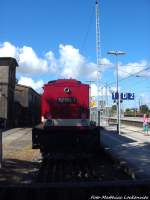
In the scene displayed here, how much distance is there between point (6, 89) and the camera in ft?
175

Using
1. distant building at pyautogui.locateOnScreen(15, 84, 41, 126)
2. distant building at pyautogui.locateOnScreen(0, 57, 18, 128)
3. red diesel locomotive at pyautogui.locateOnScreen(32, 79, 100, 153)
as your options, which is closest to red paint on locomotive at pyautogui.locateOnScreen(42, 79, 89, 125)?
red diesel locomotive at pyautogui.locateOnScreen(32, 79, 100, 153)

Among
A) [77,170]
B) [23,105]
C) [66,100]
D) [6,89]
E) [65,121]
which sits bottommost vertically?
[77,170]

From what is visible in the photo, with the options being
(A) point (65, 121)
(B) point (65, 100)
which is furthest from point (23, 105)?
(A) point (65, 121)

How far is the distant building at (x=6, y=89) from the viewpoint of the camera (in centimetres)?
5281

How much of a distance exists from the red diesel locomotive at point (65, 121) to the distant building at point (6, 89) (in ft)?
95.5

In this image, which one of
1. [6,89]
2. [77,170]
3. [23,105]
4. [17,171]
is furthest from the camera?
[23,105]

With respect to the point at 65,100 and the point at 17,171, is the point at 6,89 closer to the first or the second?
the point at 65,100

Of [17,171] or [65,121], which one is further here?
[65,121]

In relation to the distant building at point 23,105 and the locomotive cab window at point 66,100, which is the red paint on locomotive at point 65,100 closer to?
the locomotive cab window at point 66,100

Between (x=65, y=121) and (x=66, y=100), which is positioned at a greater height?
(x=66, y=100)

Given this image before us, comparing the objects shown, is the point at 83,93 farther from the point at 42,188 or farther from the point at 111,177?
the point at 42,188

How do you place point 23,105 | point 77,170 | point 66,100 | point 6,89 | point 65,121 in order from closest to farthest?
point 77,170, point 65,121, point 66,100, point 6,89, point 23,105

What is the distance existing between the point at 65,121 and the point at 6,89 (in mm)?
31768

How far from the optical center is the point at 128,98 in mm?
43969
